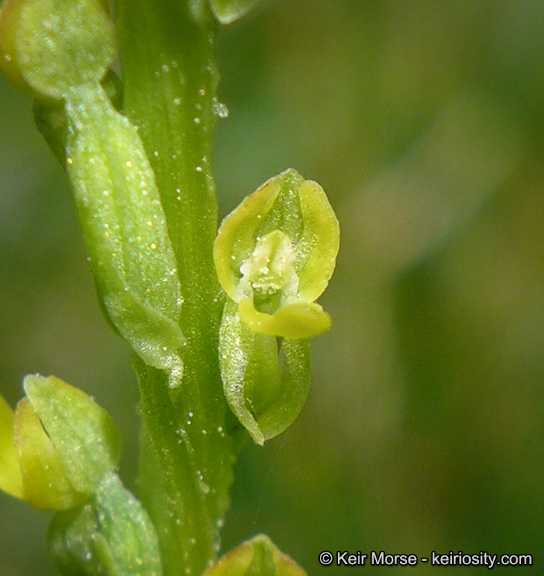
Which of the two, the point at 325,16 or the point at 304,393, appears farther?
the point at 325,16

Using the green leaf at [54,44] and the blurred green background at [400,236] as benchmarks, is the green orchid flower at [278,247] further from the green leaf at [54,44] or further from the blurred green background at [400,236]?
the blurred green background at [400,236]

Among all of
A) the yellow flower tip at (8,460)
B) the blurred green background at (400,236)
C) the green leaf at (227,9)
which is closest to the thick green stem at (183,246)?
the green leaf at (227,9)

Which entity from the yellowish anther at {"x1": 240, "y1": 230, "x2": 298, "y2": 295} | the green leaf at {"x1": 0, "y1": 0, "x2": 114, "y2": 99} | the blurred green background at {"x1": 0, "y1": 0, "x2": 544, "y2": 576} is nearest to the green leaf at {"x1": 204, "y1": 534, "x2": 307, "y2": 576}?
the yellowish anther at {"x1": 240, "y1": 230, "x2": 298, "y2": 295}

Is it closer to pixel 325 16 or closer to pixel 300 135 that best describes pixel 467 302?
pixel 300 135

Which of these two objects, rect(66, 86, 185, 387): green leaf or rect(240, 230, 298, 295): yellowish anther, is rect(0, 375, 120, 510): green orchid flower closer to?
rect(66, 86, 185, 387): green leaf

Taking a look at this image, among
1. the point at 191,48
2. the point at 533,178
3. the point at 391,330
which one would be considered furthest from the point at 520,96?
the point at 191,48

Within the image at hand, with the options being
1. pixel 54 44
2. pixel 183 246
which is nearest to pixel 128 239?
pixel 183 246
